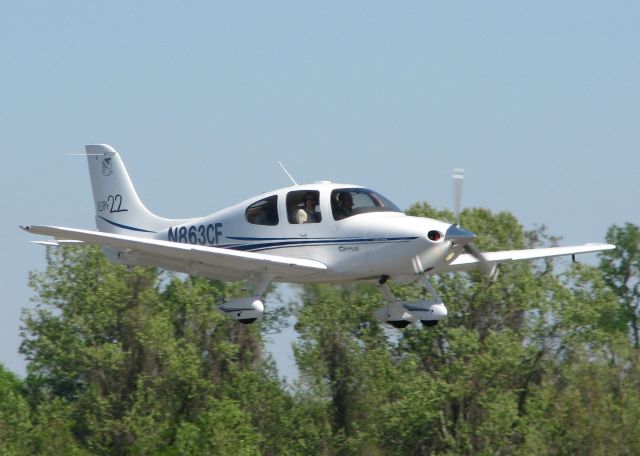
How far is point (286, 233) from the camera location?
2198cm

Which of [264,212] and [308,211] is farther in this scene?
[264,212]

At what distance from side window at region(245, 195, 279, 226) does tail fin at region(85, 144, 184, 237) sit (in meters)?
4.09

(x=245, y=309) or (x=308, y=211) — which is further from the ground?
(x=308, y=211)

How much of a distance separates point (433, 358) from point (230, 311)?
2721 cm

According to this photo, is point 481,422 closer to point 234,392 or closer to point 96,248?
point 234,392

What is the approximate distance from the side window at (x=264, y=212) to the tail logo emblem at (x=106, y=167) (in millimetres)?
5910

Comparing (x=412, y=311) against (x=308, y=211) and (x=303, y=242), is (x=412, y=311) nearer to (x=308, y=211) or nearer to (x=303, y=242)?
(x=303, y=242)

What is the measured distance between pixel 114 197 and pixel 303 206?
6.62m

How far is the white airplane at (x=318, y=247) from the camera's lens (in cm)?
2092

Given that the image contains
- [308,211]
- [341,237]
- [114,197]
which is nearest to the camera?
[341,237]

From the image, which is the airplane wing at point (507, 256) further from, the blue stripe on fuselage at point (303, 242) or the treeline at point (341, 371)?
the treeline at point (341, 371)

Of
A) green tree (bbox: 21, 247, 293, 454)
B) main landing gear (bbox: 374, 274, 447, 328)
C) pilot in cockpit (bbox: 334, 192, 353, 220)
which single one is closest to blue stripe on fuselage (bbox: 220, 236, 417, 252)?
pilot in cockpit (bbox: 334, 192, 353, 220)

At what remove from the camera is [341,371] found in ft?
158

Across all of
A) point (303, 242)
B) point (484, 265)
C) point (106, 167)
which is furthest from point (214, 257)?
point (106, 167)
